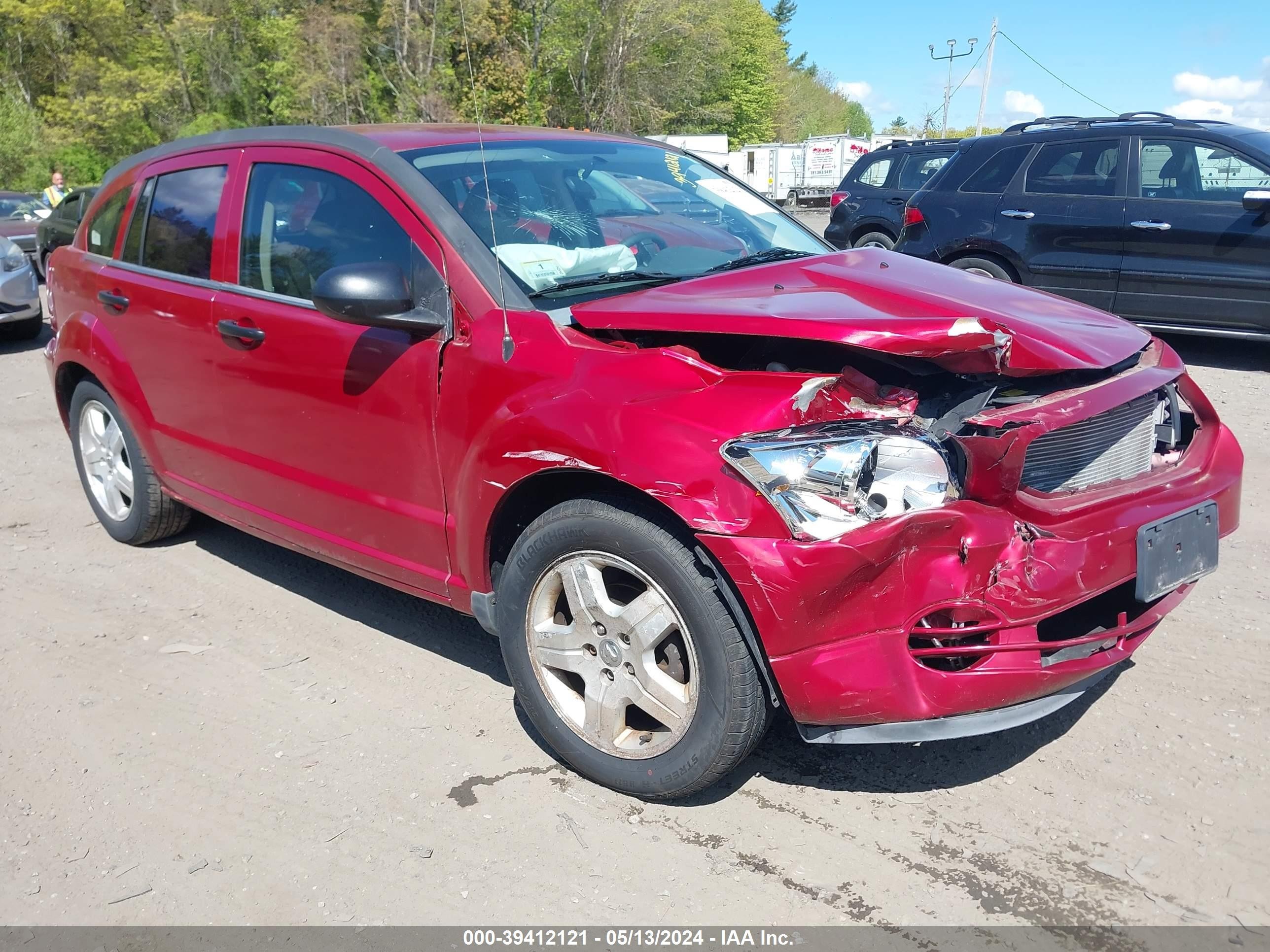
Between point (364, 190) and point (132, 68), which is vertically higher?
point (132, 68)

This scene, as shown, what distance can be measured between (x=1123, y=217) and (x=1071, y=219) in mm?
393

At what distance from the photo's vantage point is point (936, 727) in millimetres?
2416

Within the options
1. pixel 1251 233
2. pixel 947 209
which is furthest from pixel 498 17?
pixel 1251 233

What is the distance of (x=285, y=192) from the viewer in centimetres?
356

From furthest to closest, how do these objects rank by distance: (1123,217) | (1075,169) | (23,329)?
1. (23,329)
2. (1075,169)
3. (1123,217)

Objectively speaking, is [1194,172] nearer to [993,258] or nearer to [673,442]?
[993,258]

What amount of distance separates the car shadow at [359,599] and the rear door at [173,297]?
2.09 ft

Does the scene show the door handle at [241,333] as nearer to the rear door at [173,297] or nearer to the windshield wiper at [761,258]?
the rear door at [173,297]

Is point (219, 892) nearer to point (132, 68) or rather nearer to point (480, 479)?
point (480, 479)

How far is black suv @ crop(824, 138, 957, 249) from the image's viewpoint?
38.0 feet

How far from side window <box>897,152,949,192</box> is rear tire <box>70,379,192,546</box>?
994 cm

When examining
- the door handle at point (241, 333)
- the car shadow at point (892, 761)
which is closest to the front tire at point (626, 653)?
the car shadow at point (892, 761)

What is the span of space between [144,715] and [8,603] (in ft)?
4.62

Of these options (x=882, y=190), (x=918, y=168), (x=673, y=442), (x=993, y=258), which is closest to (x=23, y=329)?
(x=882, y=190)
